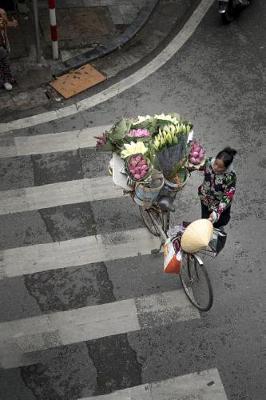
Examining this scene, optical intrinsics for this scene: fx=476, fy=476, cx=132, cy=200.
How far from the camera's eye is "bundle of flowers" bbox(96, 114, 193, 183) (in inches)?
195

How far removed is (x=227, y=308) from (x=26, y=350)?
7.93ft

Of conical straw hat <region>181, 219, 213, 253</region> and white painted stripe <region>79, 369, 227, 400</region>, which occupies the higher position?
conical straw hat <region>181, 219, 213, 253</region>

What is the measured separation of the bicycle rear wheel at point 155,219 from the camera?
5859mm

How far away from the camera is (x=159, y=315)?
18.7ft

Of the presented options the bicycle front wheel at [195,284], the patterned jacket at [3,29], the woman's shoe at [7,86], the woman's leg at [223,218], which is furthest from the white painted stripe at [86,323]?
the patterned jacket at [3,29]

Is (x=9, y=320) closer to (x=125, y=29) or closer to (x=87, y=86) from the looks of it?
(x=87, y=86)

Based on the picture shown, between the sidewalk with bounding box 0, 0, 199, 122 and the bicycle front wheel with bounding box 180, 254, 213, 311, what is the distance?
3.77 metres

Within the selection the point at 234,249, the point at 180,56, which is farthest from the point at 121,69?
the point at 234,249

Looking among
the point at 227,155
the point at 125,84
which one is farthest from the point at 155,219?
the point at 125,84

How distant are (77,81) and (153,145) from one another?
3702mm

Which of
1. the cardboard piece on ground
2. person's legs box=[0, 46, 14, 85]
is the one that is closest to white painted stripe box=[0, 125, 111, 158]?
the cardboard piece on ground

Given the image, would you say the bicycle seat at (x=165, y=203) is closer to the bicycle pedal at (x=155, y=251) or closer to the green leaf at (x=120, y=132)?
the green leaf at (x=120, y=132)

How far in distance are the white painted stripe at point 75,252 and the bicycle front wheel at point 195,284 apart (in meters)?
0.67

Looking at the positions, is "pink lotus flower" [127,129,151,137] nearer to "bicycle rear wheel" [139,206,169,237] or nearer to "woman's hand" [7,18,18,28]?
"bicycle rear wheel" [139,206,169,237]
